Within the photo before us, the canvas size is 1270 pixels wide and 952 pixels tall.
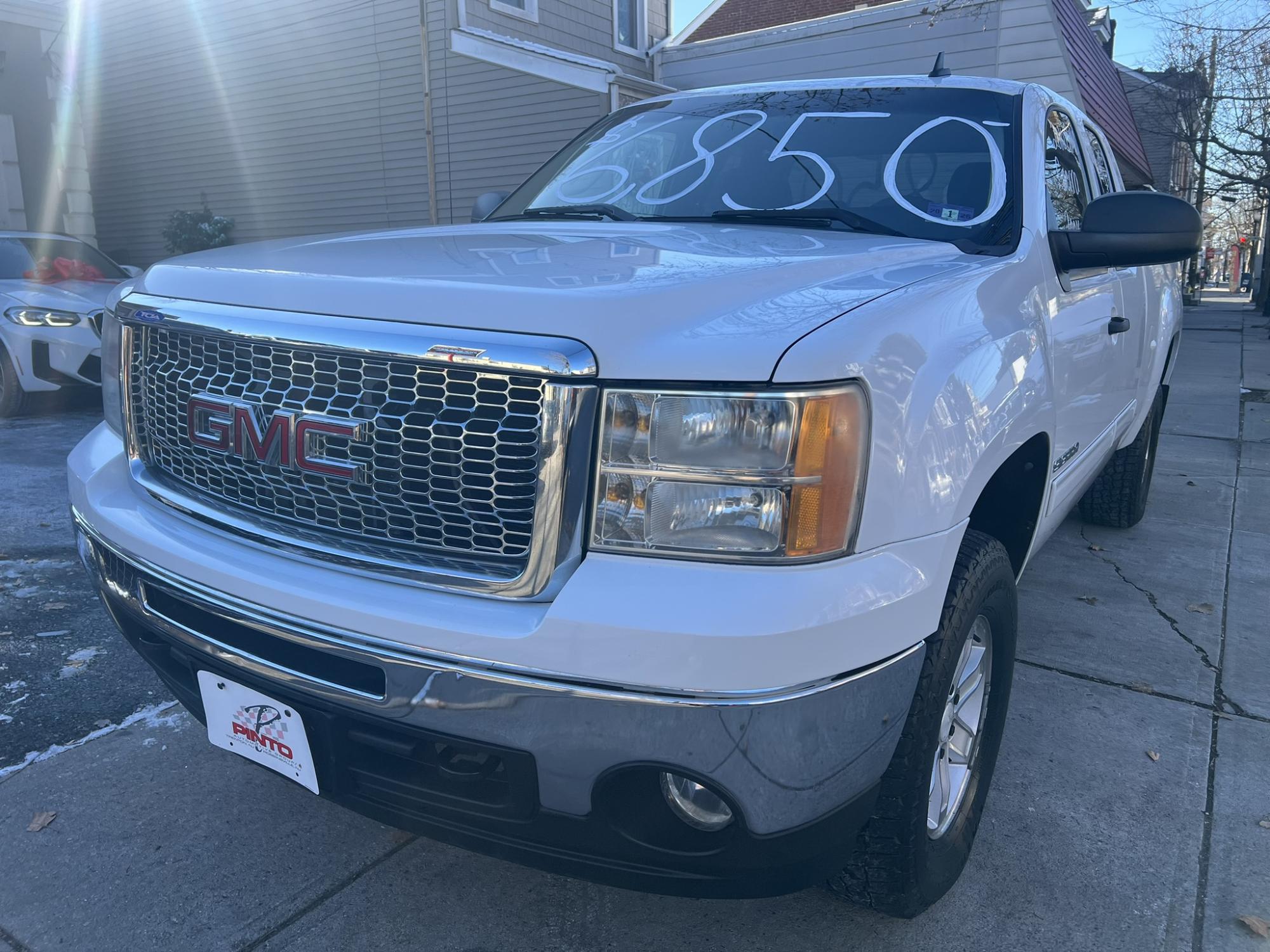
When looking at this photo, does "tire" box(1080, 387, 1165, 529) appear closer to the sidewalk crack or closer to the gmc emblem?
the sidewalk crack

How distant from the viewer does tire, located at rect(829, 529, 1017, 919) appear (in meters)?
1.79

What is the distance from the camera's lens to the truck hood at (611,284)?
1.57 m

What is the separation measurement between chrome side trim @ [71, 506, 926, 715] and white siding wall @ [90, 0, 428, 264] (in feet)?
38.4

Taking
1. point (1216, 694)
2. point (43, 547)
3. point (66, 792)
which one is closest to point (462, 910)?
point (66, 792)

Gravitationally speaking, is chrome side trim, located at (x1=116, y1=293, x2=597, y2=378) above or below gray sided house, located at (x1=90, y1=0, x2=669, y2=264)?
below

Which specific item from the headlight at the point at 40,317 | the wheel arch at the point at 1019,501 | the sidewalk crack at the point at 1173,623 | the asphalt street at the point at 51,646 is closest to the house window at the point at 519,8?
the headlight at the point at 40,317

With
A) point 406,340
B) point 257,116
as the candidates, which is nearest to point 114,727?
point 406,340

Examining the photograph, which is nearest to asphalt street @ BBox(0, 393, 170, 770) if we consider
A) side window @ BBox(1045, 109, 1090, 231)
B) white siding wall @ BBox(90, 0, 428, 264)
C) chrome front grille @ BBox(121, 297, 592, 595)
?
chrome front grille @ BBox(121, 297, 592, 595)

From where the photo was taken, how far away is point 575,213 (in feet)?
10.0

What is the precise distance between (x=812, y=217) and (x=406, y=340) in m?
1.44

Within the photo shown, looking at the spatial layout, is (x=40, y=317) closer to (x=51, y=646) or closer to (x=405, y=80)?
(x=51, y=646)

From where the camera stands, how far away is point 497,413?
5.29ft

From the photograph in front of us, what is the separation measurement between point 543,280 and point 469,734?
765mm

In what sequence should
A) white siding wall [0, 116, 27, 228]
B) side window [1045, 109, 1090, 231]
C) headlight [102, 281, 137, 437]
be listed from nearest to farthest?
headlight [102, 281, 137, 437] → side window [1045, 109, 1090, 231] → white siding wall [0, 116, 27, 228]
